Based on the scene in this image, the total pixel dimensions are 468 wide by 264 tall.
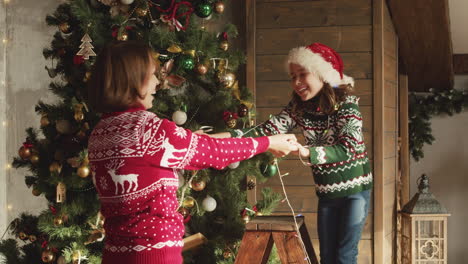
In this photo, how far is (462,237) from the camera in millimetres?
5121

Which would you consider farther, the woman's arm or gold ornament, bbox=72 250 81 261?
gold ornament, bbox=72 250 81 261

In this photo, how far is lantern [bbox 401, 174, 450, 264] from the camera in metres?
3.52

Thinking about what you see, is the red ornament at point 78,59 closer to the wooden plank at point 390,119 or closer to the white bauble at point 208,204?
the white bauble at point 208,204

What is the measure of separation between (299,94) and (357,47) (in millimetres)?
1005

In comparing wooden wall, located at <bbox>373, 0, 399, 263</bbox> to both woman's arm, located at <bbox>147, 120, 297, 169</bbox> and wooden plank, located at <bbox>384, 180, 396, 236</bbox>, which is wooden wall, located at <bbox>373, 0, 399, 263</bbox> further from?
woman's arm, located at <bbox>147, 120, 297, 169</bbox>

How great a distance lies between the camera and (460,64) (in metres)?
4.97

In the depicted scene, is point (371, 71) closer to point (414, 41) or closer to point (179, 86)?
point (414, 41)

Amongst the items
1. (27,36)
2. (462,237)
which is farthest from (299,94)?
(462,237)

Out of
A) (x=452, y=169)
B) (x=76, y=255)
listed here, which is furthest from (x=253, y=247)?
Result: (x=452, y=169)

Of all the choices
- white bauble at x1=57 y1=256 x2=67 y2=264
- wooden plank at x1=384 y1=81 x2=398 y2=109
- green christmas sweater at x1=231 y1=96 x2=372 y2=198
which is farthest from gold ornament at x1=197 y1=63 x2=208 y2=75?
wooden plank at x1=384 y1=81 x2=398 y2=109

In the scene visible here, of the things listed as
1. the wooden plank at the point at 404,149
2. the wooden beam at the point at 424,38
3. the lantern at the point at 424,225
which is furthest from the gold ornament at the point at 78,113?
the wooden plank at the point at 404,149

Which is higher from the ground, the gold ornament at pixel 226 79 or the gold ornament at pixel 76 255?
the gold ornament at pixel 226 79

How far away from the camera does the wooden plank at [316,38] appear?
3.10m

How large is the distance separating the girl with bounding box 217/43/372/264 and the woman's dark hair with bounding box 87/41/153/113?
29.6 inches
